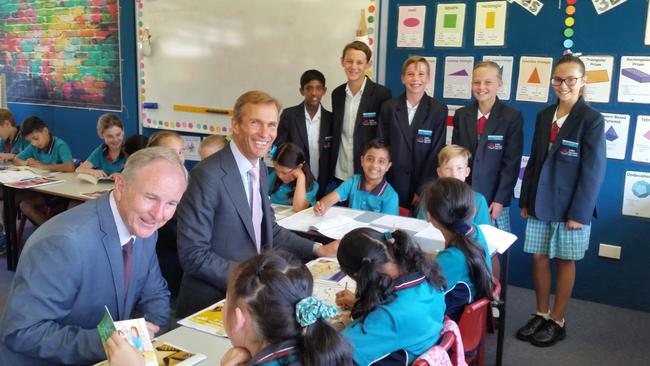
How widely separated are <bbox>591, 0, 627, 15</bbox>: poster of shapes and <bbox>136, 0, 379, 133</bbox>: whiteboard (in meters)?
1.59

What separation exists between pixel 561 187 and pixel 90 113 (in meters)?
5.41

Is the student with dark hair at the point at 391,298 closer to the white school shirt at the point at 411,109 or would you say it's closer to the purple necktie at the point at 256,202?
the purple necktie at the point at 256,202

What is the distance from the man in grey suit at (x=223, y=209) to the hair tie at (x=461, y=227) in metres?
0.78

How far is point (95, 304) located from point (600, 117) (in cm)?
278

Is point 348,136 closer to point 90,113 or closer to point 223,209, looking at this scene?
point 223,209

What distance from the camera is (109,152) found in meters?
4.83

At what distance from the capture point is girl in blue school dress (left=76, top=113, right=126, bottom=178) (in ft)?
15.4

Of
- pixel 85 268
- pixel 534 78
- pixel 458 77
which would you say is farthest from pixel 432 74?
pixel 85 268

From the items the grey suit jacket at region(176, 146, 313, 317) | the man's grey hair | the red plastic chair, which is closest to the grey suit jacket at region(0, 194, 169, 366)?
the man's grey hair

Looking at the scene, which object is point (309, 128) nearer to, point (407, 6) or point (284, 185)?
point (284, 185)

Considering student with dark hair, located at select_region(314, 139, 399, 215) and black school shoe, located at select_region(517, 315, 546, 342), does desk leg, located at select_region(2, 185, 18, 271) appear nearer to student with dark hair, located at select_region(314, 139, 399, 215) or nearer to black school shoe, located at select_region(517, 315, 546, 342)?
student with dark hair, located at select_region(314, 139, 399, 215)

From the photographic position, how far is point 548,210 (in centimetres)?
337

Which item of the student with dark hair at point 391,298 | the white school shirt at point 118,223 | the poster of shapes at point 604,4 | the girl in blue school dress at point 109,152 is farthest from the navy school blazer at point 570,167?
the girl in blue school dress at point 109,152

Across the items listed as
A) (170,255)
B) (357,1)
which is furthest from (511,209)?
(170,255)
